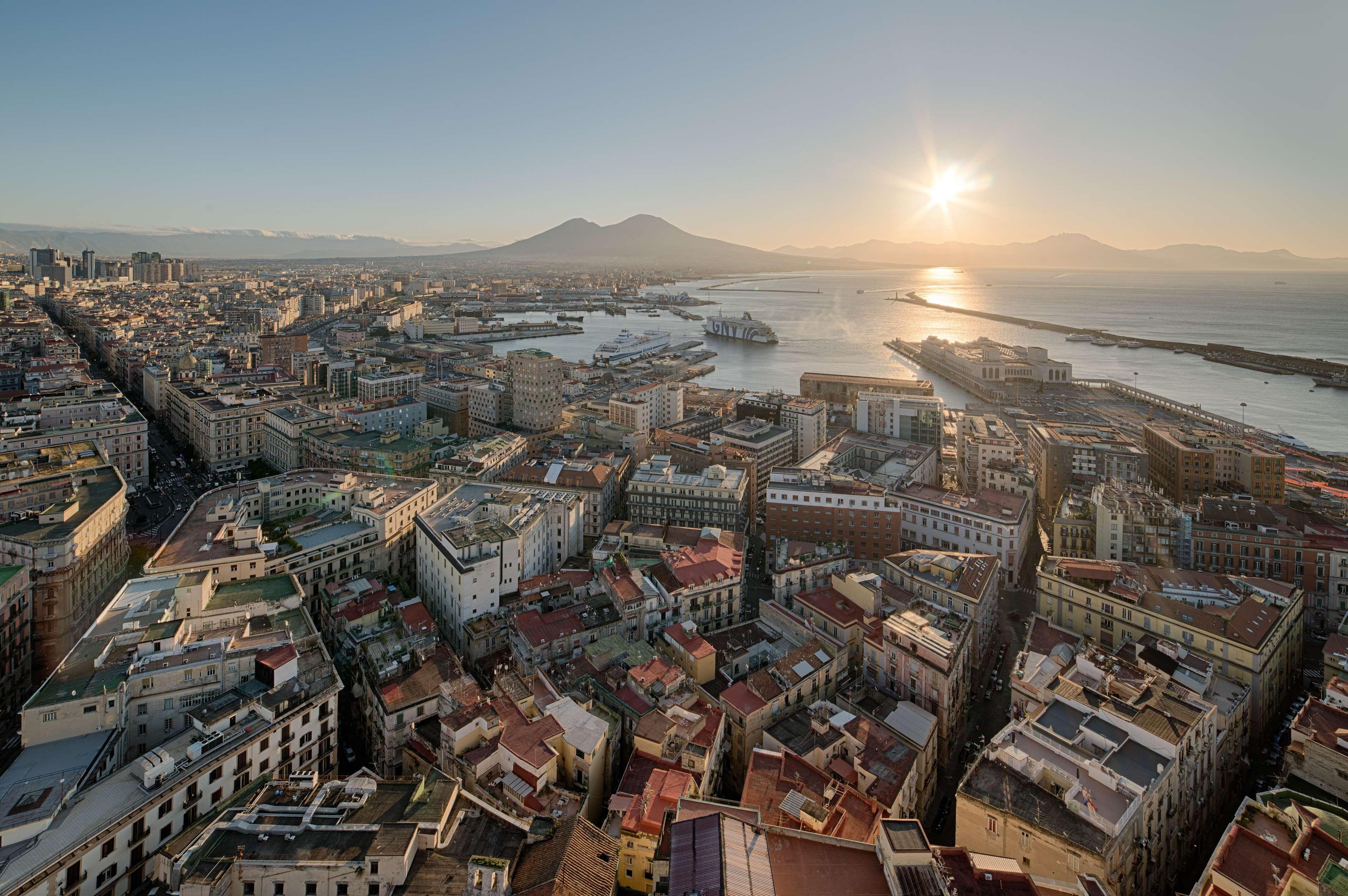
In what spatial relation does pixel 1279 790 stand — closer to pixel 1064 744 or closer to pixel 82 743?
pixel 1064 744

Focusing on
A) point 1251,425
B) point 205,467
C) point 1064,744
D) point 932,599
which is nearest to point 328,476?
point 205,467

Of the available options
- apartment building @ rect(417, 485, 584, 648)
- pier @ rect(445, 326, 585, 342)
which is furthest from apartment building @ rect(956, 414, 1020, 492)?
pier @ rect(445, 326, 585, 342)

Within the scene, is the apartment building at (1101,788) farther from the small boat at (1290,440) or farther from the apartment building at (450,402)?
the small boat at (1290,440)

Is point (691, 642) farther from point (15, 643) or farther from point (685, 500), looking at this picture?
point (15, 643)

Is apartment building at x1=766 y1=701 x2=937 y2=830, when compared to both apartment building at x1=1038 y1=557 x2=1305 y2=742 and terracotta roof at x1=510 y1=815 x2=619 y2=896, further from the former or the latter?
apartment building at x1=1038 y1=557 x2=1305 y2=742

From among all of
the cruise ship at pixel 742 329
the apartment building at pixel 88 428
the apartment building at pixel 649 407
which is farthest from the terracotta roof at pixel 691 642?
the cruise ship at pixel 742 329

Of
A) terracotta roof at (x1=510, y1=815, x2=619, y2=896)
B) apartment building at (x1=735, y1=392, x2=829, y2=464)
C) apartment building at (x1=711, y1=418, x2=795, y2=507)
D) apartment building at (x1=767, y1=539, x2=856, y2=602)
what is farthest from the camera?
apartment building at (x1=735, y1=392, x2=829, y2=464)

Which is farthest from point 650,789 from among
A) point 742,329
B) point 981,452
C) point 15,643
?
point 742,329
